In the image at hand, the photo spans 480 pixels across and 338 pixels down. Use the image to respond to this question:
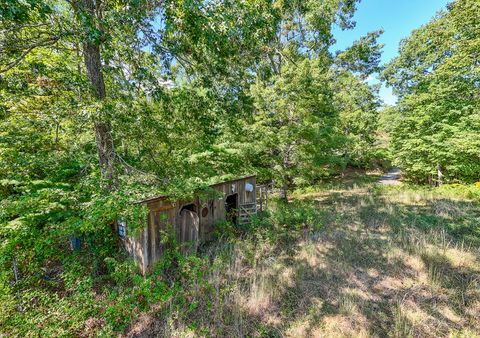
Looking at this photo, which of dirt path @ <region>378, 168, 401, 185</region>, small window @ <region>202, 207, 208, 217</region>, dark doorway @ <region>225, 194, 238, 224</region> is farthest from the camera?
dirt path @ <region>378, 168, 401, 185</region>

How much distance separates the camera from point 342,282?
409cm

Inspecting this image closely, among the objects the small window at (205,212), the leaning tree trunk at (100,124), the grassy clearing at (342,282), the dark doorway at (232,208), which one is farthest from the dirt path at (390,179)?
the leaning tree trunk at (100,124)

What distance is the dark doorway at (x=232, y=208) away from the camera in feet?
24.1

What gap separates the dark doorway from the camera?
735 cm

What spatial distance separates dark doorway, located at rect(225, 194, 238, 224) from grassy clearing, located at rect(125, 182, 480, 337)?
1093 mm

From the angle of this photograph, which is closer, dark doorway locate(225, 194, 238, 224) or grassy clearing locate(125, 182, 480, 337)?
grassy clearing locate(125, 182, 480, 337)

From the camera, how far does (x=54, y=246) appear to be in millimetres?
3684

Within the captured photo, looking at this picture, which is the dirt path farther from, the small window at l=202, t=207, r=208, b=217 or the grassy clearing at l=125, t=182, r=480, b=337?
the small window at l=202, t=207, r=208, b=217

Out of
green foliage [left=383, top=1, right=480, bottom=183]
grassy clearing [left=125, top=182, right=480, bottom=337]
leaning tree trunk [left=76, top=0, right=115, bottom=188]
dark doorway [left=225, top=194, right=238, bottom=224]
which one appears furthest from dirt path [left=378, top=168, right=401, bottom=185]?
leaning tree trunk [left=76, top=0, right=115, bottom=188]

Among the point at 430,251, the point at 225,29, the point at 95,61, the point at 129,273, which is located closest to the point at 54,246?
the point at 129,273

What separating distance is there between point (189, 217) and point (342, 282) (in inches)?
147

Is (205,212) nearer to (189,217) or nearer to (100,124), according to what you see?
(189,217)

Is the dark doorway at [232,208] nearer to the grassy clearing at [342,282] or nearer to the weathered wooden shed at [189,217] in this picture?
the weathered wooden shed at [189,217]

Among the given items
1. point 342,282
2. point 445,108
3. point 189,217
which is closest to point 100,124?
point 189,217
